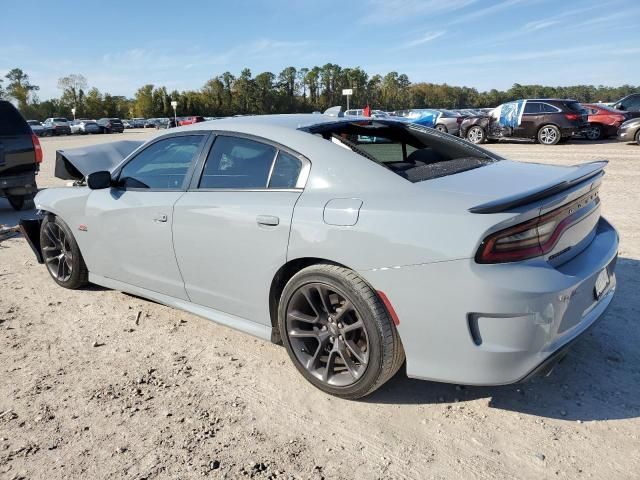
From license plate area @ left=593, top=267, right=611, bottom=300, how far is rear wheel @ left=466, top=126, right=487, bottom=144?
59.0ft

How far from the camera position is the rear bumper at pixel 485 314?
2.19 meters

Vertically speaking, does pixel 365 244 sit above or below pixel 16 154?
above

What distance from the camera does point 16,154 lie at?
26.5ft

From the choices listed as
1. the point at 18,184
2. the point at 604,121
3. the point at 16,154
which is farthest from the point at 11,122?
the point at 604,121

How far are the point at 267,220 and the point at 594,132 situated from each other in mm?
19897

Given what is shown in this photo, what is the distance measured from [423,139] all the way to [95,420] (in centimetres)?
262

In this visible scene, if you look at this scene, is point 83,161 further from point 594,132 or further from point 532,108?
point 594,132

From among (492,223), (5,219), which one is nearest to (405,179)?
(492,223)

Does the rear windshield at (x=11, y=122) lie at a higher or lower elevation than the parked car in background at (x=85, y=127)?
higher

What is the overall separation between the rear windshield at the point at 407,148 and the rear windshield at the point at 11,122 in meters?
7.09

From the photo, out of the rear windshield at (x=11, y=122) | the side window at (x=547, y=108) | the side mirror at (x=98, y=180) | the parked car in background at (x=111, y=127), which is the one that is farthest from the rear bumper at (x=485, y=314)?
the parked car in background at (x=111, y=127)

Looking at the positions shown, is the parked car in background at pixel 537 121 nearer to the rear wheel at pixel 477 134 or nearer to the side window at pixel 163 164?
the rear wheel at pixel 477 134

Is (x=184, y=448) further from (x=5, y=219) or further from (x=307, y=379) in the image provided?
(x=5, y=219)

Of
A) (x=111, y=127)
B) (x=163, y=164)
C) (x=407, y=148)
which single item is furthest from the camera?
(x=111, y=127)
